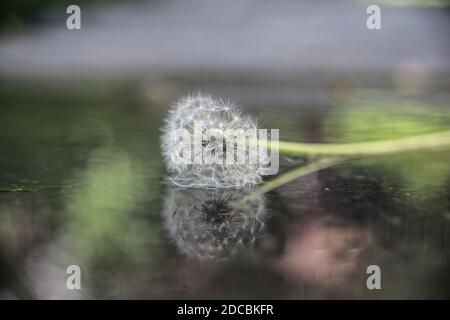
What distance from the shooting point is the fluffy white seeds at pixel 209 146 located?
150 centimetres

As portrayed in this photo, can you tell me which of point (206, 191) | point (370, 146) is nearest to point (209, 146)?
point (206, 191)

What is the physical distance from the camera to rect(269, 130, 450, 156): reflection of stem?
1.69 metres

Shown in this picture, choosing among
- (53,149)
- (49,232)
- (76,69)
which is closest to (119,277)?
(49,232)

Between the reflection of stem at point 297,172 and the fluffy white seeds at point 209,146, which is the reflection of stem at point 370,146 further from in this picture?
the fluffy white seeds at point 209,146

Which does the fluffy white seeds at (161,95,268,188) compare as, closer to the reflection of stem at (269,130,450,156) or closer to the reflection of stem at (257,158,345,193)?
the reflection of stem at (257,158,345,193)

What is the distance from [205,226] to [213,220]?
3cm

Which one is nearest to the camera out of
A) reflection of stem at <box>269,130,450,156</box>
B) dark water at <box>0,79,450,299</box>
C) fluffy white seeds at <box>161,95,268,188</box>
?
dark water at <box>0,79,450,299</box>

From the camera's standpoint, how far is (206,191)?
1543 mm

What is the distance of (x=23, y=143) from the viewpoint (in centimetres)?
206

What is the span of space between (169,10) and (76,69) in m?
0.55

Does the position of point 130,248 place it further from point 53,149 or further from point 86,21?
point 86,21

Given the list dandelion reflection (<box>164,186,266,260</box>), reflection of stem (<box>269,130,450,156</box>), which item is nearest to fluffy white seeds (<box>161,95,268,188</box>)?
dandelion reflection (<box>164,186,266,260</box>)

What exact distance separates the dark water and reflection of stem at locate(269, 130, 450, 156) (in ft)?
0.17

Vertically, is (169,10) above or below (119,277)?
above
